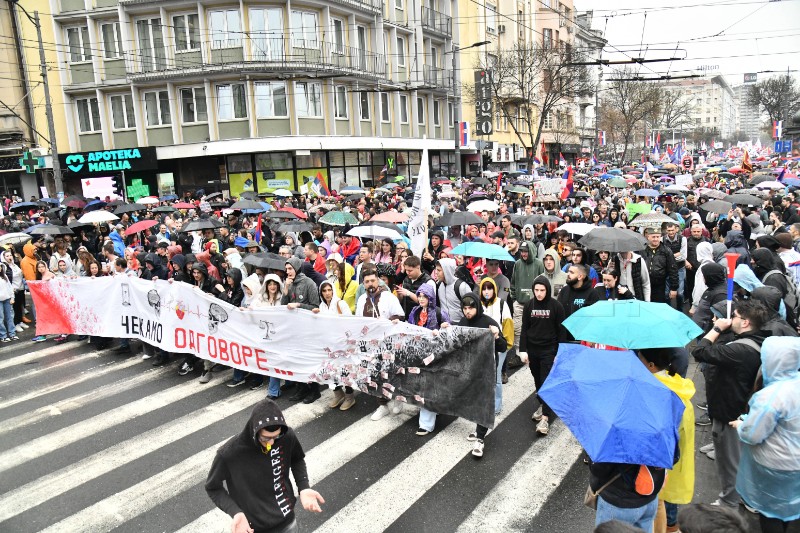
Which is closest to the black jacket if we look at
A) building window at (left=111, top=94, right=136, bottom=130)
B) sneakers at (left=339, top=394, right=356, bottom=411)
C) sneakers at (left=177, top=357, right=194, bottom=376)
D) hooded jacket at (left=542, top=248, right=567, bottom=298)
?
hooded jacket at (left=542, top=248, right=567, bottom=298)

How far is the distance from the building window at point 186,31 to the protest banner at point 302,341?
72.4 feet

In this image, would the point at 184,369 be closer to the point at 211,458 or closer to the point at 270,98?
the point at 211,458

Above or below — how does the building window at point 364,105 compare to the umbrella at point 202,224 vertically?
above

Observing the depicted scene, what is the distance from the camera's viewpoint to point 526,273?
28.8 feet

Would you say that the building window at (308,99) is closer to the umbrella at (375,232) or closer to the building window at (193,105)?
the building window at (193,105)

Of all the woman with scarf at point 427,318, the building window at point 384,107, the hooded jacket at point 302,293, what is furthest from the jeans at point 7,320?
the building window at point 384,107

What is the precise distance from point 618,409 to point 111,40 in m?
34.4

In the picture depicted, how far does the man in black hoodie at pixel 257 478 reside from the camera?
3504mm

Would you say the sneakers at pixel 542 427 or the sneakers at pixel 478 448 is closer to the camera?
the sneakers at pixel 478 448

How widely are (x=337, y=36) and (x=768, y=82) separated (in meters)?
55.2

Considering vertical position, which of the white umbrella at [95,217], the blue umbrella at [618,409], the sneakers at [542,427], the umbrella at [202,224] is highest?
the white umbrella at [95,217]

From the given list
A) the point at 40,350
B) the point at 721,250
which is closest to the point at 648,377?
the point at 721,250

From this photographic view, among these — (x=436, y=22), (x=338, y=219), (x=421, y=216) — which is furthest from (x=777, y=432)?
(x=436, y=22)

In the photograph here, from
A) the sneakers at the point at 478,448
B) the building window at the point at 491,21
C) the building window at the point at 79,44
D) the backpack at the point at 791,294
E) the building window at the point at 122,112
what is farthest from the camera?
the building window at the point at 491,21
